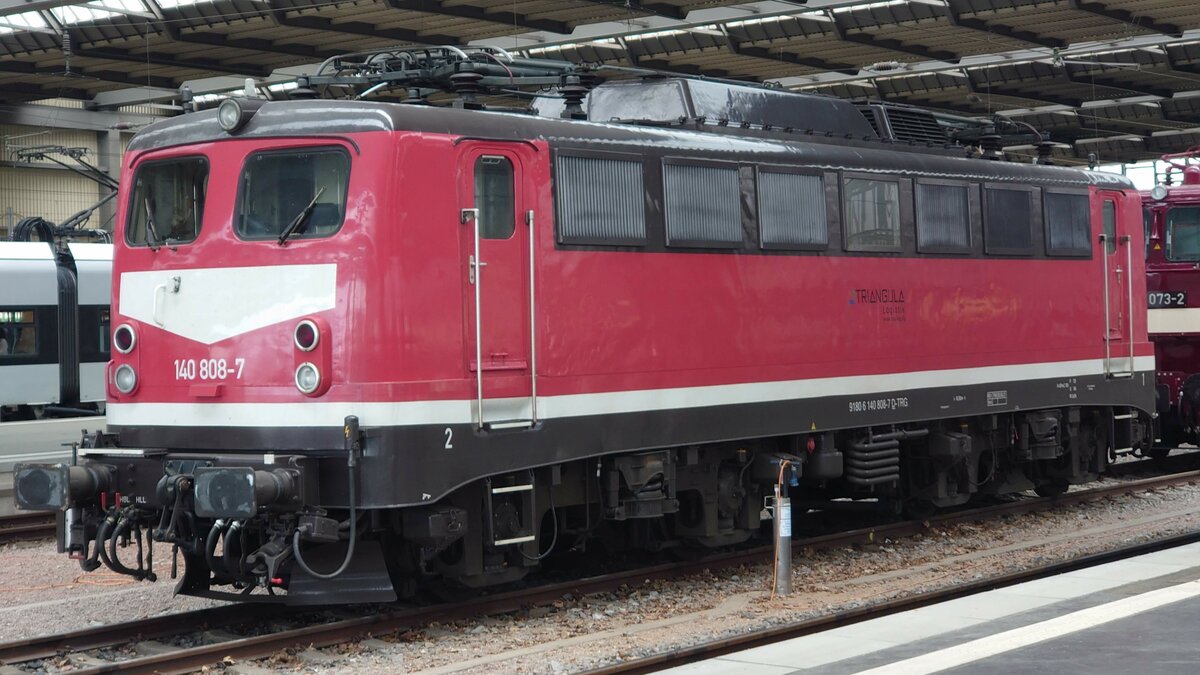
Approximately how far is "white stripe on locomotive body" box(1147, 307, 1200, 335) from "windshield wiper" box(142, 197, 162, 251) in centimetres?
1462

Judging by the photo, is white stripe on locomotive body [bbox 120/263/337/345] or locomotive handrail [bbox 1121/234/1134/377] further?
locomotive handrail [bbox 1121/234/1134/377]

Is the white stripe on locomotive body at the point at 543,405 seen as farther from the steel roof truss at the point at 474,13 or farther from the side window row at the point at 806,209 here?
the steel roof truss at the point at 474,13

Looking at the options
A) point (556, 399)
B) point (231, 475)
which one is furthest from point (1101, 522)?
point (231, 475)

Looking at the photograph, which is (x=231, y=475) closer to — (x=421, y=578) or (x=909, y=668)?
(x=421, y=578)

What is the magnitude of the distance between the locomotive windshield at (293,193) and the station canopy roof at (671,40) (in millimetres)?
11291

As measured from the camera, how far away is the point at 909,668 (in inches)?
304

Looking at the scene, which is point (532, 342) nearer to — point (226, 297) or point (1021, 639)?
point (226, 297)

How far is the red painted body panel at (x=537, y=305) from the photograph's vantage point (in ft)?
32.1

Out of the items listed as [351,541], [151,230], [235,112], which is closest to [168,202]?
[151,230]

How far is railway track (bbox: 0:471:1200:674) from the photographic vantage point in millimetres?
9328

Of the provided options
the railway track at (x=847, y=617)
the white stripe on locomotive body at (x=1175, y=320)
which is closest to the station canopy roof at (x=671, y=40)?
the white stripe on locomotive body at (x=1175, y=320)

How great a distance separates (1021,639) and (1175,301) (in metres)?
14.1

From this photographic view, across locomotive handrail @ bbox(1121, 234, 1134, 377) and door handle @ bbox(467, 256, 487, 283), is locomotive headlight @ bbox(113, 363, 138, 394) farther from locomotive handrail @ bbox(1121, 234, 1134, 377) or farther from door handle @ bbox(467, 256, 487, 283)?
locomotive handrail @ bbox(1121, 234, 1134, 377)

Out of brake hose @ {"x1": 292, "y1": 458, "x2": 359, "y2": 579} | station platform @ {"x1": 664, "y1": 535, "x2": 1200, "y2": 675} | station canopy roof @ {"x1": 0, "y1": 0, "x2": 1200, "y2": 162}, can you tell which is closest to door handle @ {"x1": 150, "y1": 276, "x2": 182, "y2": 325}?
brake hose @ {"x1": 292, "y1": 458, "x2": 359, "y2": 579}
